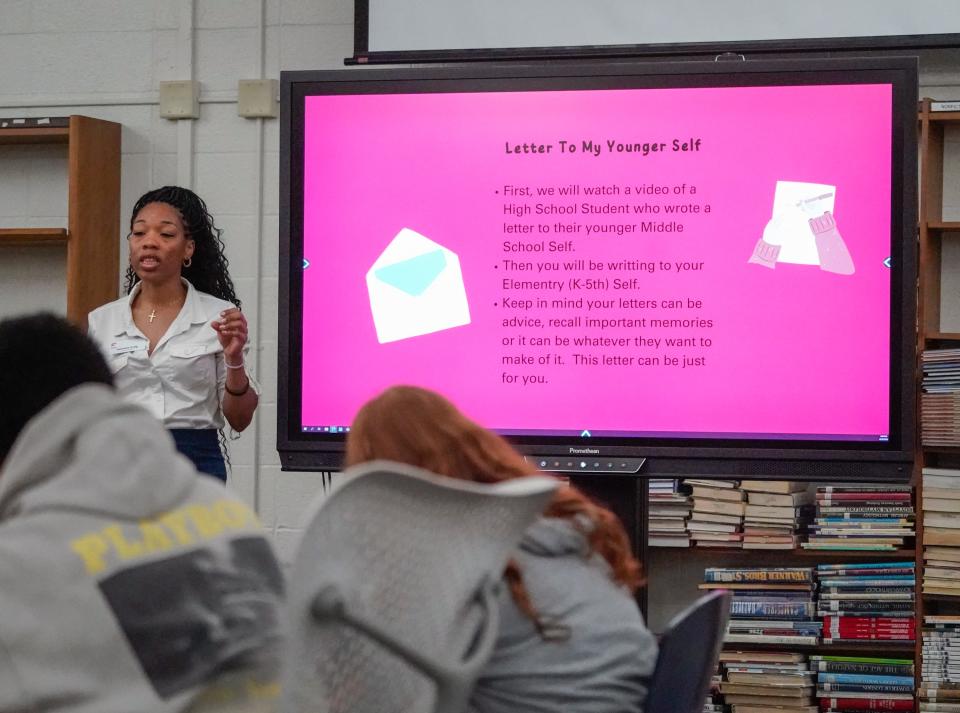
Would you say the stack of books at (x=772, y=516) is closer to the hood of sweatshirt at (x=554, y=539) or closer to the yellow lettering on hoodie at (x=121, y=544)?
the hood of sweatshirt at (x=554, y=539)

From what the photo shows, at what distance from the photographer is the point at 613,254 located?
2629 millimetres

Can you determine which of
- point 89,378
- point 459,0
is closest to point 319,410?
point 89,378

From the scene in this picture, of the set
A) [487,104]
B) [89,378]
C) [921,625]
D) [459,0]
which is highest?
[459,0]

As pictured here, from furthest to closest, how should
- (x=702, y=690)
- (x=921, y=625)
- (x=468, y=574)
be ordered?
(x=921, y=625) → (x=702, y=690) → (x=468, y=574)

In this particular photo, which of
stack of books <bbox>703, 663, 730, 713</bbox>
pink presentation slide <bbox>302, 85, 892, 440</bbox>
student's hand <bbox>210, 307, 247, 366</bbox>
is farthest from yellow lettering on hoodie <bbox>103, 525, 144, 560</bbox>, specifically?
stack of books <bbox>703, 663, 730, 713</bbox>

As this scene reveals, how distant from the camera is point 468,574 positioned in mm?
922

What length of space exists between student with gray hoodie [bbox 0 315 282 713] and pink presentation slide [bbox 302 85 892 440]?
5.11 feet

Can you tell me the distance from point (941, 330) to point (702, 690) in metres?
3.15

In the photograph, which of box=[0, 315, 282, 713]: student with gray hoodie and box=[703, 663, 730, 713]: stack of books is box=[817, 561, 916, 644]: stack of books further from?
box=[0, 315, 282, 713]: student with gray hoodie

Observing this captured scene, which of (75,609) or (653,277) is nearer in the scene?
(75,609)

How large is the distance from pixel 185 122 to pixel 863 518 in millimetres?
2776

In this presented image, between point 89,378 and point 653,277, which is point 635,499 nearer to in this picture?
point 653,277

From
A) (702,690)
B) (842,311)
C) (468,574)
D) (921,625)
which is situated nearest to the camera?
(468,574)

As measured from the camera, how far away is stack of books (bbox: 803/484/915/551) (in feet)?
13.1
